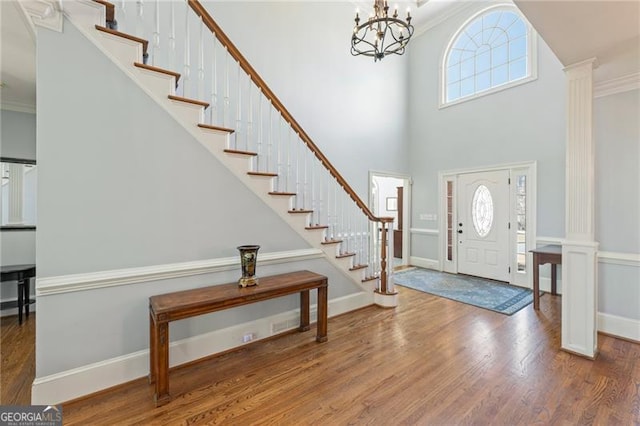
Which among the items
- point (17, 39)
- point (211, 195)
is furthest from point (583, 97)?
point (17, 39)

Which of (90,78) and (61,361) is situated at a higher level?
(90,78)

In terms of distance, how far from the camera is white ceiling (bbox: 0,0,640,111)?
1874mm

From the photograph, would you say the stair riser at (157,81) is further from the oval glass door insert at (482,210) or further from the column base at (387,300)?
the oval glass door insert at (482,210)

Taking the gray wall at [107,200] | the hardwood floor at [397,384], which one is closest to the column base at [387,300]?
the hardwood floor at [397,384]

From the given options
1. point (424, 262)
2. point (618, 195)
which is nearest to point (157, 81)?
point (618, 195)

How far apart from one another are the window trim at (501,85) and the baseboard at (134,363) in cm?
515

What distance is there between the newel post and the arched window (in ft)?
12.0

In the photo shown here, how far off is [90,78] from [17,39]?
1.03 metres

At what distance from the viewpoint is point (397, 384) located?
2.16m

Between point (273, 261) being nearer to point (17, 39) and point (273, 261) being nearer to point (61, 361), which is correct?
point (61, 361)

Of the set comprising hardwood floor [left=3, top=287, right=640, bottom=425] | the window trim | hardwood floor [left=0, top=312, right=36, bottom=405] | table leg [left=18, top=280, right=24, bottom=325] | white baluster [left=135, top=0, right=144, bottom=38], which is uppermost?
the window trim

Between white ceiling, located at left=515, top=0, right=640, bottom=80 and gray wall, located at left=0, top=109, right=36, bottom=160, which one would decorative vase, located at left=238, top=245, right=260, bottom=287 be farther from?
gray wall, located at left=0, top=109, right=36, bottom=160

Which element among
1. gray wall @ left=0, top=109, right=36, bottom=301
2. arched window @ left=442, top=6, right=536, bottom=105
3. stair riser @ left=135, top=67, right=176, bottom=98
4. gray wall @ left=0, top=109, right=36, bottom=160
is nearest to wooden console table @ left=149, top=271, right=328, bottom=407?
stair riser @ left=135, top=67, right=176, bottom=98

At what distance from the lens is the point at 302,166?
4.36 m
